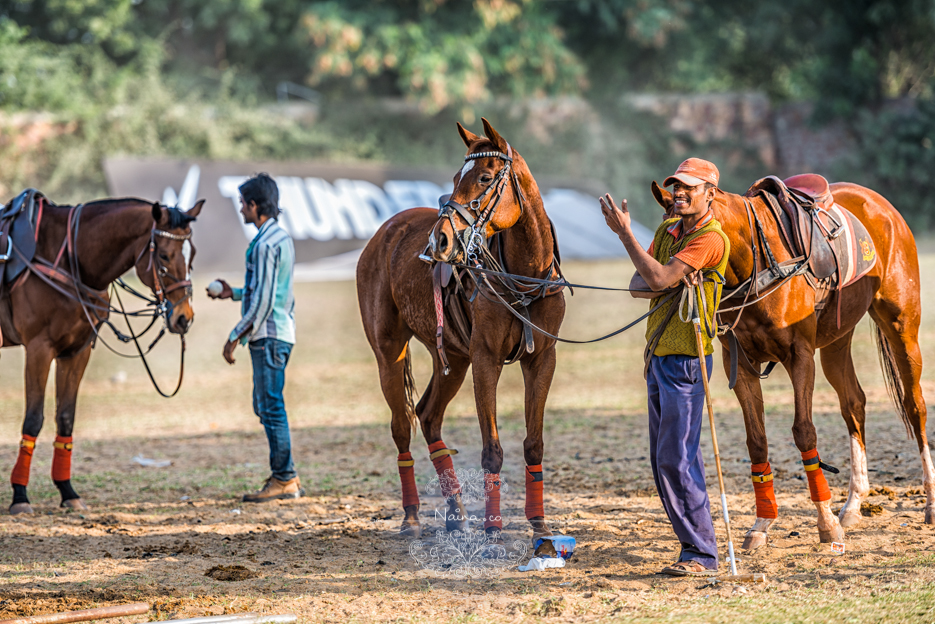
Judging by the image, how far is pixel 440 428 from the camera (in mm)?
5707

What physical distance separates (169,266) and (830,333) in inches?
185

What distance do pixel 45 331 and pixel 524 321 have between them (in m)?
4.03

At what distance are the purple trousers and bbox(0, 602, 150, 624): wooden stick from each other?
2.63 metres

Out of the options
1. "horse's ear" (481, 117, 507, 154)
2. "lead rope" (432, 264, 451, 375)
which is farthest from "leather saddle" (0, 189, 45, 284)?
"horse's ear" (481, 117, 507, 154)

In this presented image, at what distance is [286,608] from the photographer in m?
4.18

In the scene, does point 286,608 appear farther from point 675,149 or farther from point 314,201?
point 675,149

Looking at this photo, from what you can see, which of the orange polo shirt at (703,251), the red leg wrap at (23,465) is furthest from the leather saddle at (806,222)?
the red leg wrap at (23,465)

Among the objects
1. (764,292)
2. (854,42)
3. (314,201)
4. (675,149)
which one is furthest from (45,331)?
(854,42)

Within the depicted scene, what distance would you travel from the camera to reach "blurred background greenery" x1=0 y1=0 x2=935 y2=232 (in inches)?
914

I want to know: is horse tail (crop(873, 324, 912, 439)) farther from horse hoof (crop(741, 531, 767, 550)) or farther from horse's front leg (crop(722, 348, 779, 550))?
horse hoof (crop(741, 531, 767, 550))

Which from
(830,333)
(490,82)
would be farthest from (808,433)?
(490,82)

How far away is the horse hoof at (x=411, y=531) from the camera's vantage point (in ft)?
18.0

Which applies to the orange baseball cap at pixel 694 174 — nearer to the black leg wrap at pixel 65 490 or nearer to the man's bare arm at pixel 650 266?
the man's bare arm at pixel 650 266

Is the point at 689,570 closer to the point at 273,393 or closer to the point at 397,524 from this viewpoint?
the point at 397,524
